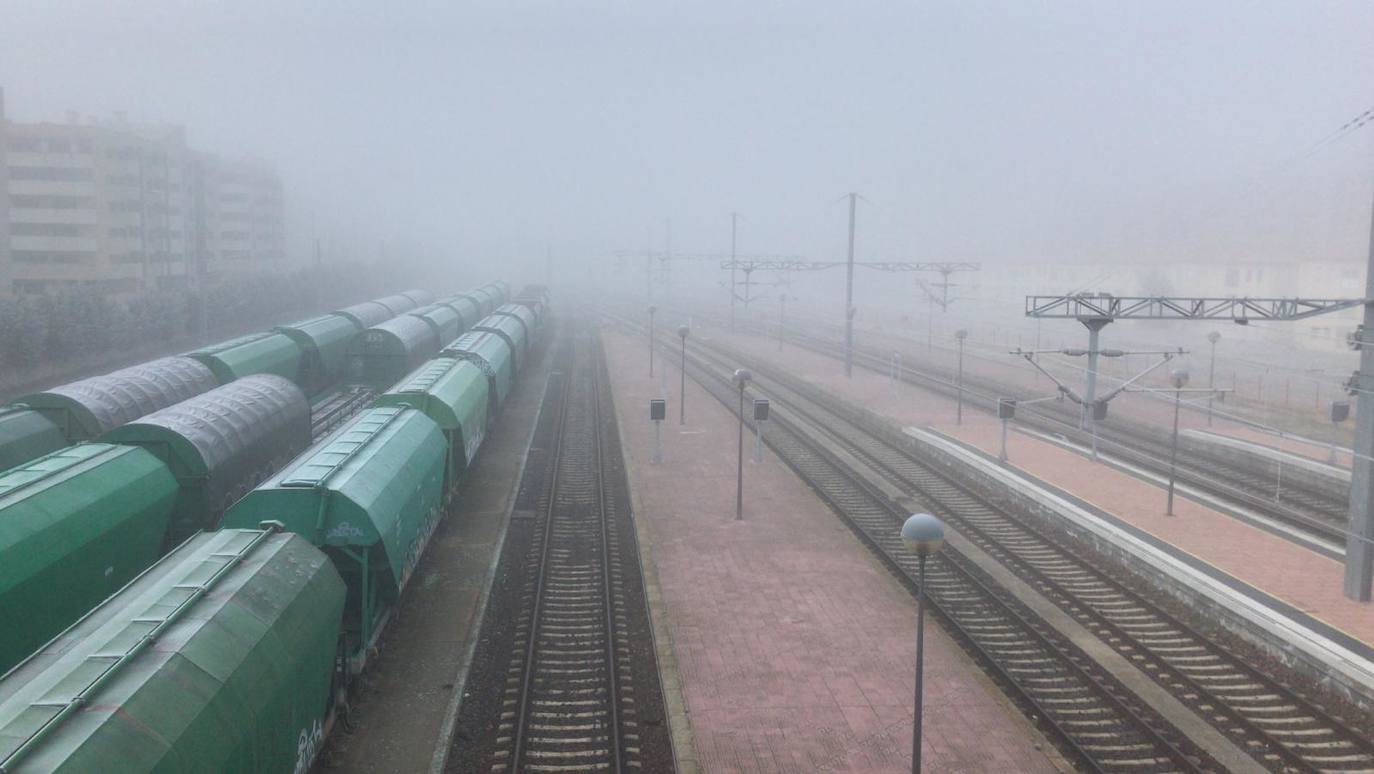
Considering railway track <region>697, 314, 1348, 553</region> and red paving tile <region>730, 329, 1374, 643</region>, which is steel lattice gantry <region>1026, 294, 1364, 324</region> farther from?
railway track <region>697, 314, 1348, 553</region>

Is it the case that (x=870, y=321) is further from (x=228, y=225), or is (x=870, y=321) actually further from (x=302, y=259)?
(x=302, y=259)

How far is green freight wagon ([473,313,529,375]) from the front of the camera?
1332 inches

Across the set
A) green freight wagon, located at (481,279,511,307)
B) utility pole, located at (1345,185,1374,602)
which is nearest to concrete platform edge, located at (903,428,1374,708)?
utility pole, located at (1345,185,1374,602)

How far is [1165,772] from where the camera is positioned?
33.8 feet

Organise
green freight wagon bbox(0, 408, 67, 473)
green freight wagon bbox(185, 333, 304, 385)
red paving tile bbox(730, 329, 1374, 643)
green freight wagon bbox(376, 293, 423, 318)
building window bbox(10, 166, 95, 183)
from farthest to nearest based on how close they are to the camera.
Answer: building window bbox(10, 166, 95, 183)
green freight wagon bbox(376, 293, 423, 318)
green freight wagon bbox(185, 333, 304, 385)
green freight wagon bbox(0, 408, 67, 473)
red paving tile bbox(730, 329, 1374, 643)

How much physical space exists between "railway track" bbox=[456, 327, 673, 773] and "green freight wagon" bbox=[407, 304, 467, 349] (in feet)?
50.0

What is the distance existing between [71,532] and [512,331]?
25.8 m

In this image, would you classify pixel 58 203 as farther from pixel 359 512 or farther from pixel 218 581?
pixel 218 581

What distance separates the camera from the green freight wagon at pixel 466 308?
44.9m

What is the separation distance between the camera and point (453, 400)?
62.7 ft

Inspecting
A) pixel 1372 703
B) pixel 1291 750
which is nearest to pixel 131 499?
pixel 1291 750

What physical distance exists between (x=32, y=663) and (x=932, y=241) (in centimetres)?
14856

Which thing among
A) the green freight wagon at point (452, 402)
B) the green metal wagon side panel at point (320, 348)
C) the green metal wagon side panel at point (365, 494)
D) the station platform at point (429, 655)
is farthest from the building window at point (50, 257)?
the green metal wagon side panel at point (365, 494)

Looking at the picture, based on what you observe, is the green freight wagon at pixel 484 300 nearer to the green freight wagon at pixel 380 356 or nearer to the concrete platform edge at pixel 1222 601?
the green freight wagon at pixel 380 356
